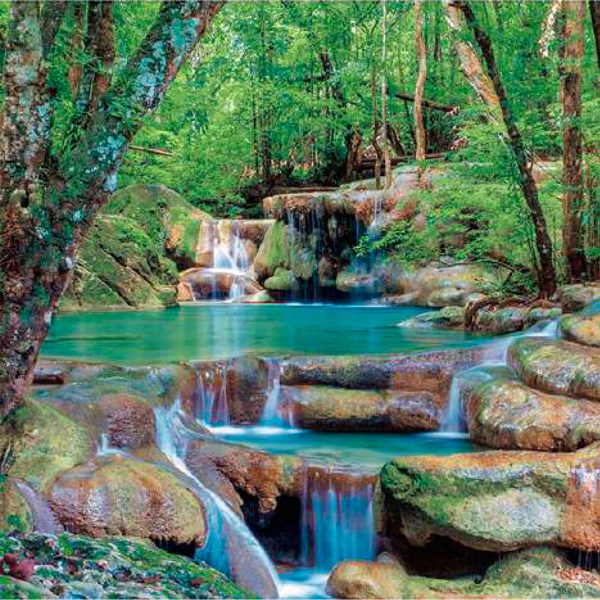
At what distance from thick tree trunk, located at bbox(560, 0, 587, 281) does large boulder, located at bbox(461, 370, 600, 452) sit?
13.1 feet

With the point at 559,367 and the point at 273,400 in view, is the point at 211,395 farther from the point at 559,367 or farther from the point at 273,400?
the point at 559,367

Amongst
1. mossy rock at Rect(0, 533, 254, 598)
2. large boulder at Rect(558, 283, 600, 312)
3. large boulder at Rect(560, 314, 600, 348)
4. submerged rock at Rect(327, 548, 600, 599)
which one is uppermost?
large boulder at Rect(558, 283, 600, 312)

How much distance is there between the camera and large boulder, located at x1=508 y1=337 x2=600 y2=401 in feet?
22.2

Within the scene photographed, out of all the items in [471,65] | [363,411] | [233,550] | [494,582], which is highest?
[471,65]

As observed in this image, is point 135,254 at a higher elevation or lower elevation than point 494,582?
higher

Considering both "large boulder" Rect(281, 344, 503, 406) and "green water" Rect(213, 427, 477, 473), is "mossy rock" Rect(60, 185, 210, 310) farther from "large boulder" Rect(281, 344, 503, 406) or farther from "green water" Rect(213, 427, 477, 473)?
"green water" Rect(213, 427, 477, 473)

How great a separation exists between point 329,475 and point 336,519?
0.34 metres

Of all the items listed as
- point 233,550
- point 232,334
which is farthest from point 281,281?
point 233,550

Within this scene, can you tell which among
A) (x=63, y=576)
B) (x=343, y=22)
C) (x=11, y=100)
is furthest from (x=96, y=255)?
(x=63, y=576)

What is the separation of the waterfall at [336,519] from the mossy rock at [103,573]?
2463mm

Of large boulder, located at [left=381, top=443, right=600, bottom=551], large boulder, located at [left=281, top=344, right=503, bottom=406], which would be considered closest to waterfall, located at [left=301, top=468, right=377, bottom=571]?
large boulder, located at [left=381, top=443, right=600, bottom=551]

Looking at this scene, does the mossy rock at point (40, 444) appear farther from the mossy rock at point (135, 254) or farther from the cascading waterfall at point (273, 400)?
the mossy rock at point (135, 254)

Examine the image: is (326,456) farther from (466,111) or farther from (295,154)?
(295,154)

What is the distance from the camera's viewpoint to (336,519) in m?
5.95
